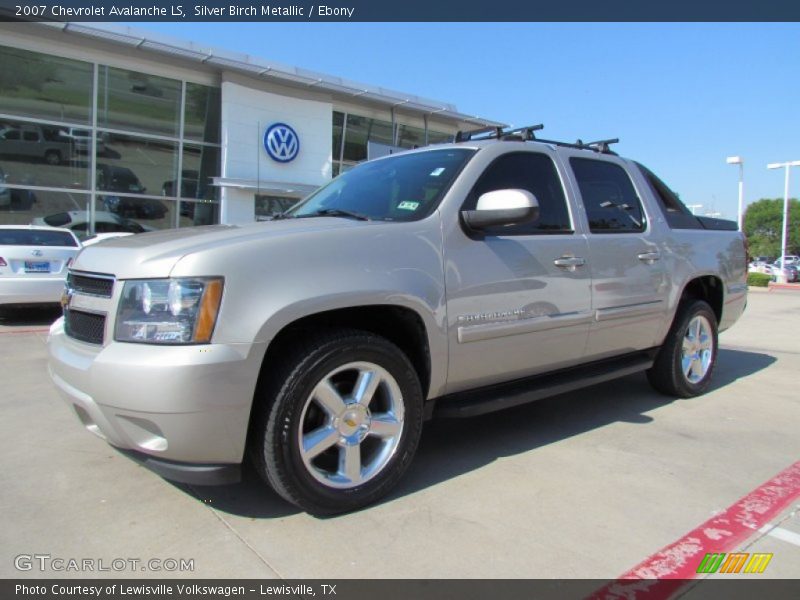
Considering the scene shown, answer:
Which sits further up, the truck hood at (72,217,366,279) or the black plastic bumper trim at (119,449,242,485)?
the truck hood at (72,217,366,279)

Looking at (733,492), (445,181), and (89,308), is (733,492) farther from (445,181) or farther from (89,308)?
(89,308)

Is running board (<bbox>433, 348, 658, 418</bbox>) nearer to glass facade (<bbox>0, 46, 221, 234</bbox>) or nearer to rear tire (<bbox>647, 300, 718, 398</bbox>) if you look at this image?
rear tire (<bbox>647, 300, 718, 398</bbox>)

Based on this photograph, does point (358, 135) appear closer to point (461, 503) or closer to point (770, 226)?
point (461, 503)

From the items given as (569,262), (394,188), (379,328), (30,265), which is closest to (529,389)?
(569,262)

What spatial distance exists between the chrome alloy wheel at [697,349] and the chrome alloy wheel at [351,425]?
3.04 meters

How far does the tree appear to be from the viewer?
280 feet

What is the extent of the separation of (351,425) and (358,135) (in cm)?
1833

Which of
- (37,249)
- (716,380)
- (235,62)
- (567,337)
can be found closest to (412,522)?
(567,337)

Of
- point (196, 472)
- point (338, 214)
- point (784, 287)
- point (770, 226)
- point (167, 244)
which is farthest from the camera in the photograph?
point (770, 226)

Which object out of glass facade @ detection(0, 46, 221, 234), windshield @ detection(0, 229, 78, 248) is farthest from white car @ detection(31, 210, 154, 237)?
windshield @ detection(0, 229, 78, 248)

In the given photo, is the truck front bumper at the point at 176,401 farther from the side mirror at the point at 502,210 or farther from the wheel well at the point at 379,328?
the side mirror at the point at 502,210

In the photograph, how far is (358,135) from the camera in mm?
20016

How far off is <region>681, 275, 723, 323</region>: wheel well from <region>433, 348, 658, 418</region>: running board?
3.28 ft
